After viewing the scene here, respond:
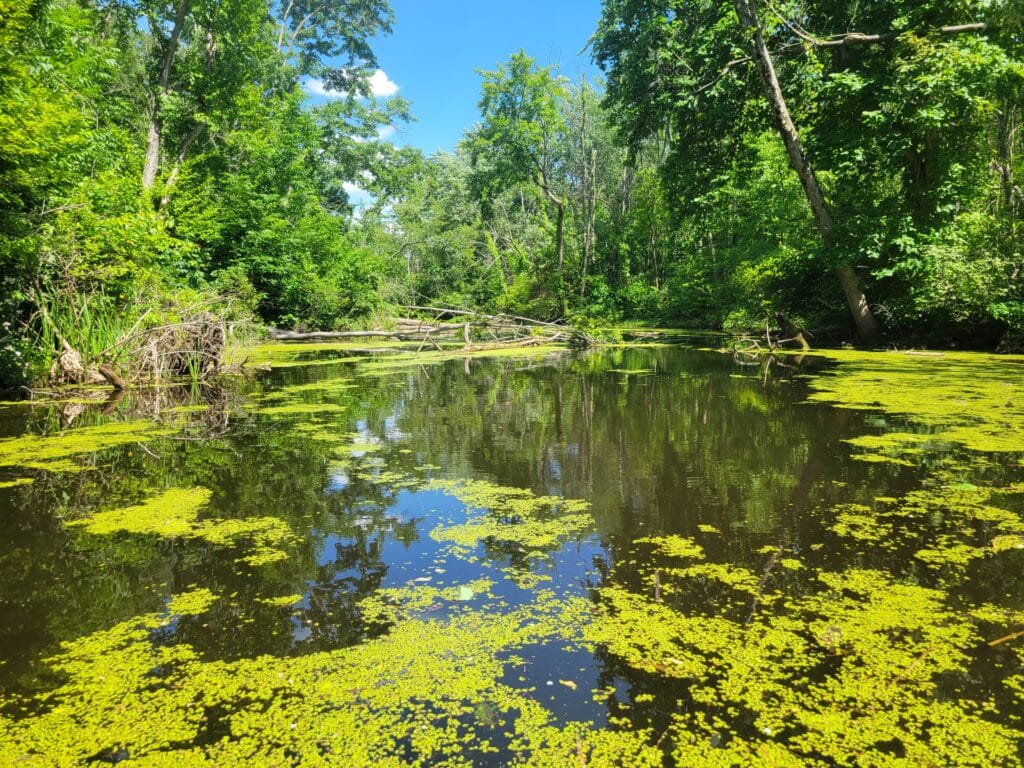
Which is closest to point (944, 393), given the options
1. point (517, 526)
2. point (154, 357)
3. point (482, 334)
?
point (517, 526)

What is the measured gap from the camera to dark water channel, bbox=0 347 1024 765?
180cm

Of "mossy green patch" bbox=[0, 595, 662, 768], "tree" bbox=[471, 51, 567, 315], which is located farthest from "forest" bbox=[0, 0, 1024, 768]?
"tree" bbox=[471, 51, 567, 315]

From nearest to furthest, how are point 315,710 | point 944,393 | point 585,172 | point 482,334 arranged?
point 315,710 < point 944,393 < point 482,334 < point 585,172

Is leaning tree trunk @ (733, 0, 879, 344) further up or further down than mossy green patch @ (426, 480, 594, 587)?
further up

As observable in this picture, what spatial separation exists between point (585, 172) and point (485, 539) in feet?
87.1

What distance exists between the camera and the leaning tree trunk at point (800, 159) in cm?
1147

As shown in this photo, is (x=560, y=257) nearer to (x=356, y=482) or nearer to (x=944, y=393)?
(x=944, y=393)

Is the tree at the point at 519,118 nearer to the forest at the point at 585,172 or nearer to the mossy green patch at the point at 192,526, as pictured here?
the forest at the point at 585,172

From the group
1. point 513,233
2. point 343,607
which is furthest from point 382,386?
point 513,233

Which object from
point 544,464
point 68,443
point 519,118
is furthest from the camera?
point 519,118

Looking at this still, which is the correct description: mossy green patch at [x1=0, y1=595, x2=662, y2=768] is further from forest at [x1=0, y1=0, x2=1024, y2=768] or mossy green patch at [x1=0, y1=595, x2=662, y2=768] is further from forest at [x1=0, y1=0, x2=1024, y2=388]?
forest at [x1=0, y1=0, x2=1024, y2=388]

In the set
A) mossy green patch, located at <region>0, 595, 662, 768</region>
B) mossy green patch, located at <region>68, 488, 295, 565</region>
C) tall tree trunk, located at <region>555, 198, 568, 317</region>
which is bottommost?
mossy green patch, located at <region>0, 595, 662, 768</region>

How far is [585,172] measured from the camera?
88.5 ft

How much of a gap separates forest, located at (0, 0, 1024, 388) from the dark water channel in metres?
3.04
